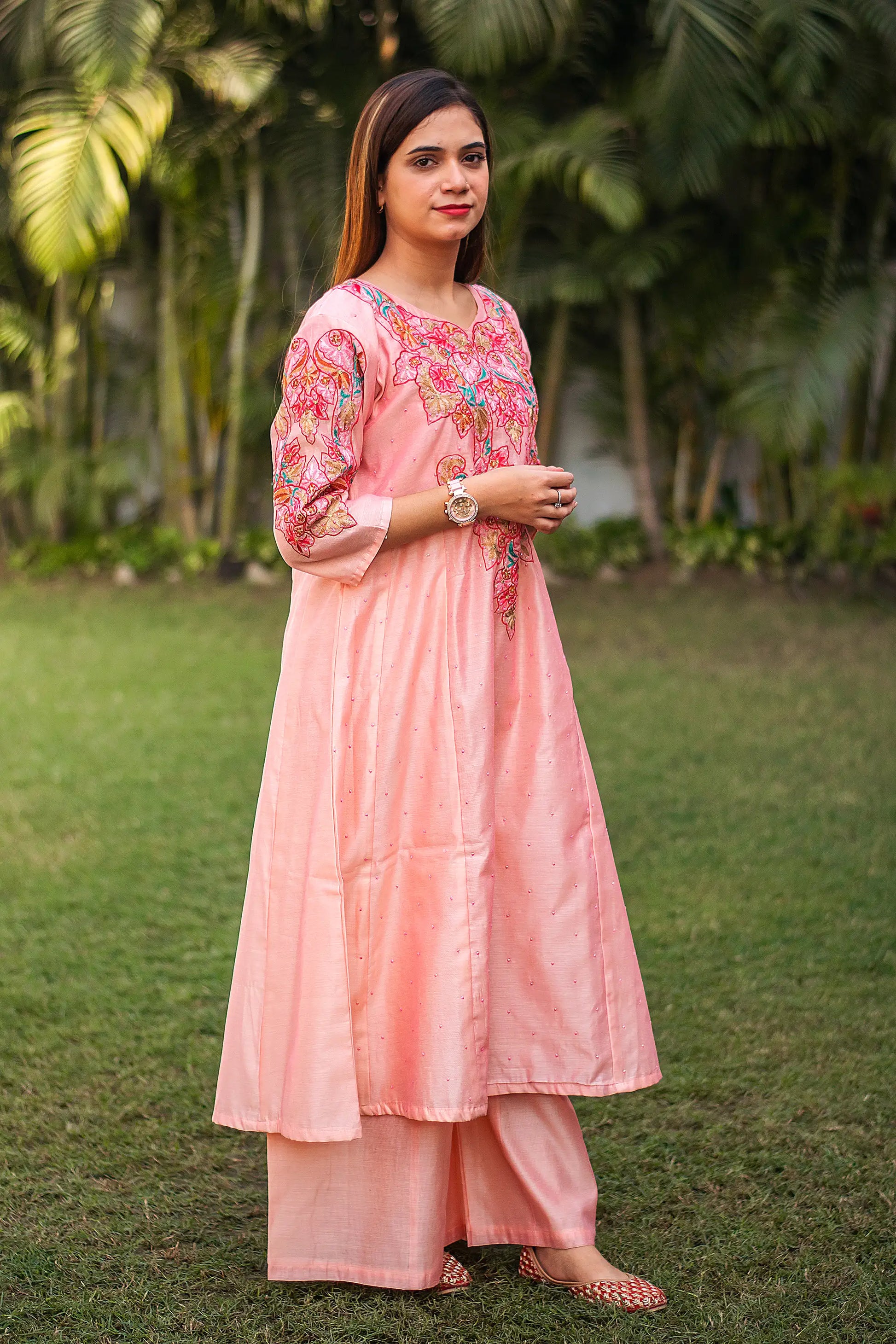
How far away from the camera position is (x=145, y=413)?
34.0ft

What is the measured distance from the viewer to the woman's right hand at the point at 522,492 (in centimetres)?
203

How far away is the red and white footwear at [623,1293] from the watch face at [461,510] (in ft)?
3.82

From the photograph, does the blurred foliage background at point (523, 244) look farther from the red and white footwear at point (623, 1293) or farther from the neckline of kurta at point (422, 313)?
the red and white footwear at point (623, 1293)

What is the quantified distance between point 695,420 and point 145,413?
396 centimetres

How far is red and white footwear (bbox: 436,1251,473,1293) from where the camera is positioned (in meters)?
2.17

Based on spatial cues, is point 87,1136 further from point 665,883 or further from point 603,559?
point 603,559

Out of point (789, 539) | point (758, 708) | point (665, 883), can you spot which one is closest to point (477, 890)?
point (665, 883)

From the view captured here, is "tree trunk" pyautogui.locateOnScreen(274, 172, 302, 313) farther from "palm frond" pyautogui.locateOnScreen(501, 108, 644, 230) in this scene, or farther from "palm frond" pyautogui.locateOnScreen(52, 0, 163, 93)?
"palm frond" pyautogui.locateOnScreen(501, 108, 644, 230)

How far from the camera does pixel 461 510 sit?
79.3 inches

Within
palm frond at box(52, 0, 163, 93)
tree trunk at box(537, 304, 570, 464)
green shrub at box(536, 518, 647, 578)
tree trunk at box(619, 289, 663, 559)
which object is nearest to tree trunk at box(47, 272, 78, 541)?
palm frond at box(52, 0, 163, 93)

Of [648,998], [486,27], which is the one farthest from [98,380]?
[648,998]

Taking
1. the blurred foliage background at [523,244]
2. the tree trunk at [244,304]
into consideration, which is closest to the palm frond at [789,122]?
the blurred foliage background at [523,244]

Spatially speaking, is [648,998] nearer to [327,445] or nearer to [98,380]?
[327,445]

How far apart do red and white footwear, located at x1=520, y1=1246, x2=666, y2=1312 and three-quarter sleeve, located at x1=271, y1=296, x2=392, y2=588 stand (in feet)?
3.70
